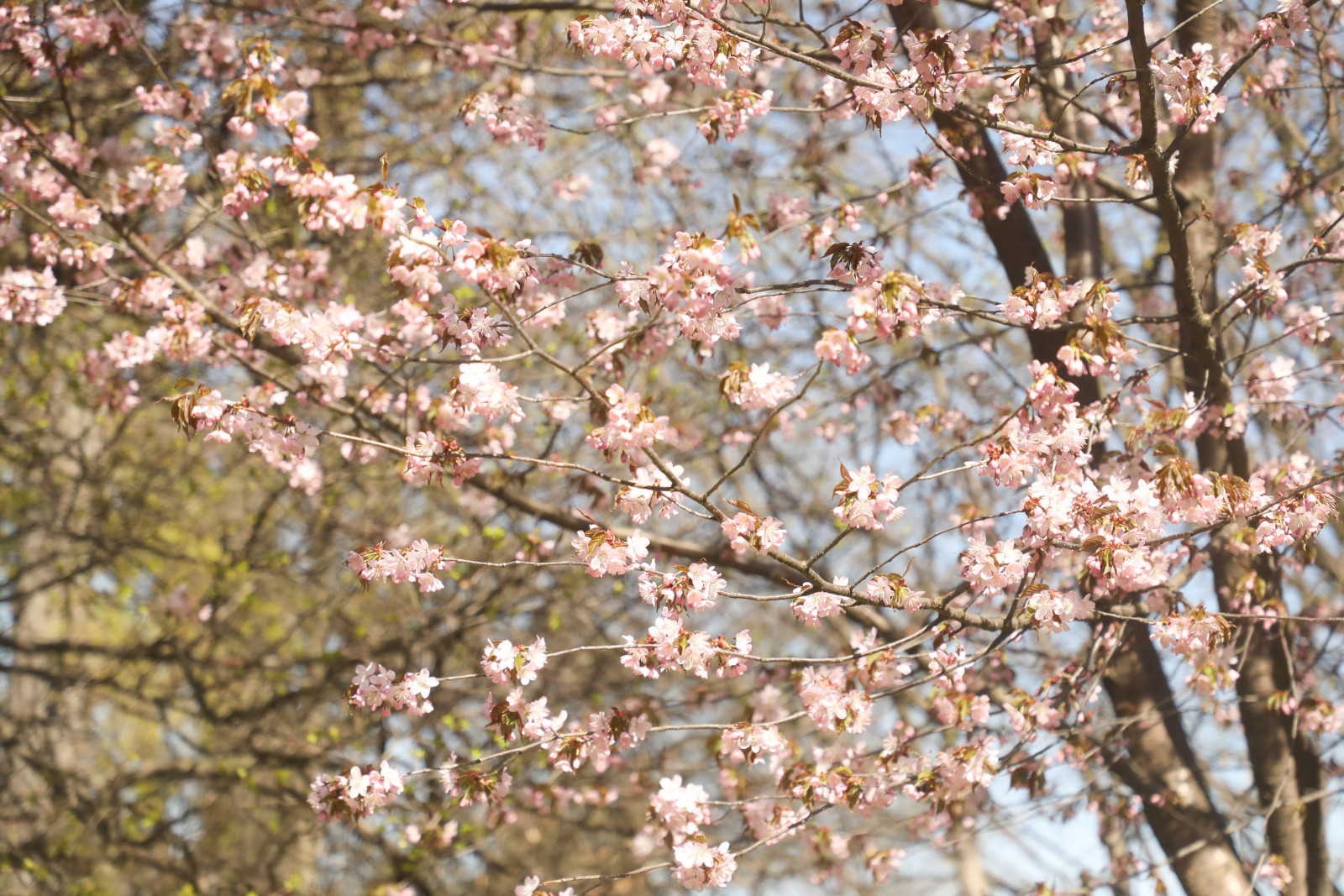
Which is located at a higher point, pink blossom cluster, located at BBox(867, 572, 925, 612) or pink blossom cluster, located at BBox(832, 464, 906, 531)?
pink blossom cluster, located at BBox(832, 464, 906, 531)

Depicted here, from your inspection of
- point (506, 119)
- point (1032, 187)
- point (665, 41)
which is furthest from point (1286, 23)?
point (506, 119)

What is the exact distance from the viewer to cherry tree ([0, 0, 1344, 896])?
2895mm

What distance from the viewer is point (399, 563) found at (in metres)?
3.04

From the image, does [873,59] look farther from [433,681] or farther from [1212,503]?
[433,681]

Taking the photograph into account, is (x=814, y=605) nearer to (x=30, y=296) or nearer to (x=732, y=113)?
(x=732, y=113)

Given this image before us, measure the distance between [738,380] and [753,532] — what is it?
46 centimetres

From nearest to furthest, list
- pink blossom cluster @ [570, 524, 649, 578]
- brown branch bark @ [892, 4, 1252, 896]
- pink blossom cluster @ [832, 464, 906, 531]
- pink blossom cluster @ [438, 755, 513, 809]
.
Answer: pink blossom cluster @ [832, 464, 906, 531] → pink blossom cluster @ [570, 524, 649, 578] → pink blossom cluster @ [438, 755, 513, 809] → brown branch bark @ [892, 4, 1252, 896]

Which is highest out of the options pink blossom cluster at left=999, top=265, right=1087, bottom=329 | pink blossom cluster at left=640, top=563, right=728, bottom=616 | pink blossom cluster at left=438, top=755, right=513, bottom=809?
pink blossom cluster at left=999, top=265, right=1087, bottom=329

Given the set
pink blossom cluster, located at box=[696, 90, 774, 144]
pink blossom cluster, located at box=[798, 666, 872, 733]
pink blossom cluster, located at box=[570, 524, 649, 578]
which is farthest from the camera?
pink blossom cluster, located at box=[696, 90, 774, 144]

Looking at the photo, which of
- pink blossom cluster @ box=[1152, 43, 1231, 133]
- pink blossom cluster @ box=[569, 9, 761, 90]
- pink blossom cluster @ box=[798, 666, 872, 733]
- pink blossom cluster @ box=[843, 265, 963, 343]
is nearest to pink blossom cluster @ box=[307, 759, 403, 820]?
pink blossom cluster @ box=[798, 666, 872, 733]

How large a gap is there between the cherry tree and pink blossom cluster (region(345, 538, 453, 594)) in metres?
0.02

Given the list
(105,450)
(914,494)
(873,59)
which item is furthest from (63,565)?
(873,59)

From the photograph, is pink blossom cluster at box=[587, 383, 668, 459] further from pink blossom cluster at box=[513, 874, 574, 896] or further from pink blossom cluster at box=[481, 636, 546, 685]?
pink blossom cluster at box=[513, 874, 574, 896]

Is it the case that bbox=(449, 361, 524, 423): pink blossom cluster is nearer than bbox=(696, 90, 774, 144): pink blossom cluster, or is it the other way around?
bbox=(449, 361, 524, 423): pink blossom cluster
